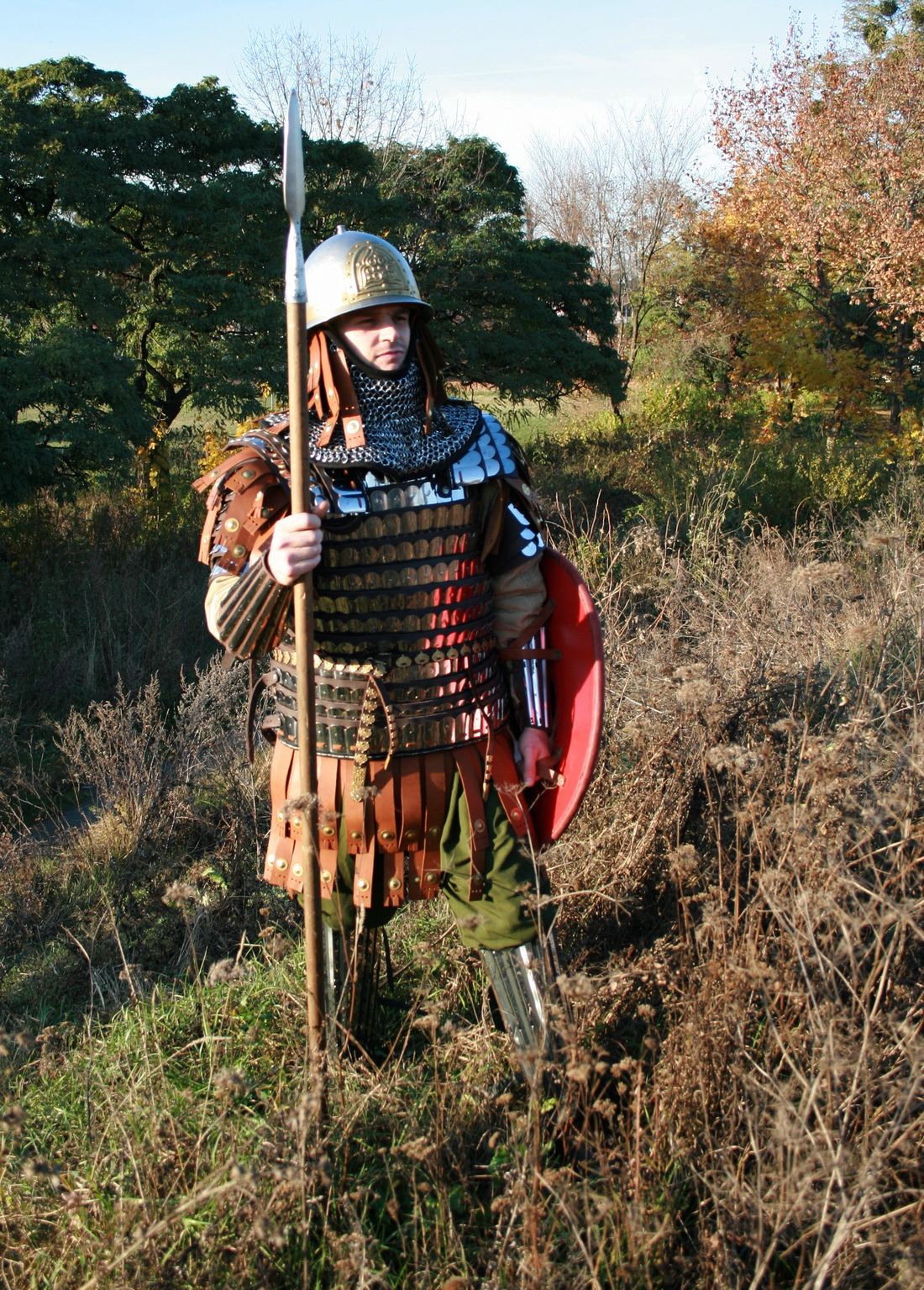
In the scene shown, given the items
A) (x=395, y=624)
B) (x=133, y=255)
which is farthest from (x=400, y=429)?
(x=133, y=255)

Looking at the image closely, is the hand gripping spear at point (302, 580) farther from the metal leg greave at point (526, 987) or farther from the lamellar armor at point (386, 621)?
the metal leg greave at point (526, 987)

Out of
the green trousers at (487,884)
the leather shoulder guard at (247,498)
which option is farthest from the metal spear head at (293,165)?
the green trousers at (487,884)

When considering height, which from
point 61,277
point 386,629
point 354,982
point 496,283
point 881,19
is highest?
point 881,19

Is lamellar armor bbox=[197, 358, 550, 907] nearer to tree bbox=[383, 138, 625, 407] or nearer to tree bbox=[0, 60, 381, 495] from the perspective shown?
tree bbox=[0, 60, 381, 495]

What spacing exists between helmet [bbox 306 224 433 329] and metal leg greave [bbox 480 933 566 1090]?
4.49ft

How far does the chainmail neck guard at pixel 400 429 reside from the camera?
2096 mm

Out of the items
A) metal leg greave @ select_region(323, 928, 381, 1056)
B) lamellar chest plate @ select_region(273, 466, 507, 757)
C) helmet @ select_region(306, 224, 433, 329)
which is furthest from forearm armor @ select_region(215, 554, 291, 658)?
metal leg greave @ select_region(323, 928, 381, 1056)

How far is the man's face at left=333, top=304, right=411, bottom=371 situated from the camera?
2.16 m


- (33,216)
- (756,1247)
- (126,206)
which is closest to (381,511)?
(756,1247)

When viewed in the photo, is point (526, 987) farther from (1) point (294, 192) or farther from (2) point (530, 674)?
(1) point (294, 192)

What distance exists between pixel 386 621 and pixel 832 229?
12.0 metres

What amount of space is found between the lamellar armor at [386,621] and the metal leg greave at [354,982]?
166 millimetres

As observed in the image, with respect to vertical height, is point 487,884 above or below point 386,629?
below

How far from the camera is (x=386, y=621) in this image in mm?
2145
